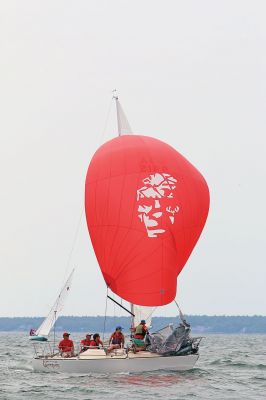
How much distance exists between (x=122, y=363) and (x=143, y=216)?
16.7ft

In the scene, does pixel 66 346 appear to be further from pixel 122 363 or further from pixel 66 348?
pixel 122 363

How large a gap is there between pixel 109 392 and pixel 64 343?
606 centimetres

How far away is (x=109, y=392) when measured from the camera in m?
23.3

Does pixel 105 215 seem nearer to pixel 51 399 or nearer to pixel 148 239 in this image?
pixel 148 239

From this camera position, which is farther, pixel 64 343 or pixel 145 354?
pixel 64 343

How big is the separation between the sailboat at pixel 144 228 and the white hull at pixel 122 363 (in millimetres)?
47

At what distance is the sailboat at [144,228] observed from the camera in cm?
2812

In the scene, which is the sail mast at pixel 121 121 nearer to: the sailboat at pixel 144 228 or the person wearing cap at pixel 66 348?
the sailboat at pixel 144 228

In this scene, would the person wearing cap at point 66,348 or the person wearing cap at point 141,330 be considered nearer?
the person wearing cap at point 141,330

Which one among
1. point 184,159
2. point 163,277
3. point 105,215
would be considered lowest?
point 163,277

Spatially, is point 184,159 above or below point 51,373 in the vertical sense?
above

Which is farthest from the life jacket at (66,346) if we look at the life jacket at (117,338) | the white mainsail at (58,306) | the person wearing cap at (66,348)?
the white mainsail at (58,306)

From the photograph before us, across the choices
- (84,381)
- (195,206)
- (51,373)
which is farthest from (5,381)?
(195,206)


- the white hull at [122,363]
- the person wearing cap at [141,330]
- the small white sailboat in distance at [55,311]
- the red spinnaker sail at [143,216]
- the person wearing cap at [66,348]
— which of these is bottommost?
the white hull at [122,363]
